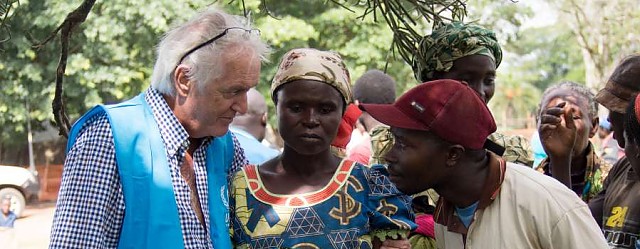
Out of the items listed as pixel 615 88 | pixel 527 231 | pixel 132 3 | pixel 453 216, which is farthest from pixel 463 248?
pixel 132 3

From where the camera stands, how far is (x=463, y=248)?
2.38 metres

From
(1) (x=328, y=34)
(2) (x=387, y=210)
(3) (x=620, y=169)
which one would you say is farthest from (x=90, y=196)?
(1) (x=328, y=34)

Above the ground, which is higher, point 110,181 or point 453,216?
point 110,181

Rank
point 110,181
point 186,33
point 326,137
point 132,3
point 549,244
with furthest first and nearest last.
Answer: point 132,3 → point 326,137 → point 186,33 → point 110,181 → point 549,244

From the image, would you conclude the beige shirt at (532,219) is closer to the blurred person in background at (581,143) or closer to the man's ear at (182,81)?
the blurred person in background at (581,143)

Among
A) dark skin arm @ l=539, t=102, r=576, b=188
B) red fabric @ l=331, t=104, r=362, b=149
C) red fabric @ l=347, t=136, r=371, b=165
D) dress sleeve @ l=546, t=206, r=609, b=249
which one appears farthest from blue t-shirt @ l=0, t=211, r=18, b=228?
dress sleeve @ l=546, t=206, r=609, b=249

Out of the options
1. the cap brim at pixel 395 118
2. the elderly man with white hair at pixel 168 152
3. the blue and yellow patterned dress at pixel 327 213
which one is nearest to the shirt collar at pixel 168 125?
the elderly man with white hair at pixel 168 152

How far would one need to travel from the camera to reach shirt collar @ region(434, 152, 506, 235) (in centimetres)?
226

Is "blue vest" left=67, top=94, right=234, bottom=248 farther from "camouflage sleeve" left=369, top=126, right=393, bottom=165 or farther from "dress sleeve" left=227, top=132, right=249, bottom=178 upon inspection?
"camouflage sleeve" left=369, top=126, right=393, bottom=165

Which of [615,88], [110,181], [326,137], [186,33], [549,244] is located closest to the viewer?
[549,244]

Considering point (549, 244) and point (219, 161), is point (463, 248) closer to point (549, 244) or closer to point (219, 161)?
point (549, 244)

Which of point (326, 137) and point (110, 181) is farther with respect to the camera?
point (326, 137)

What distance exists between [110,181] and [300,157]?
2.38ft

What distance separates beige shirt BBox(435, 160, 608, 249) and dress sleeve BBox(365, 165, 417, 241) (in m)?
0.35
